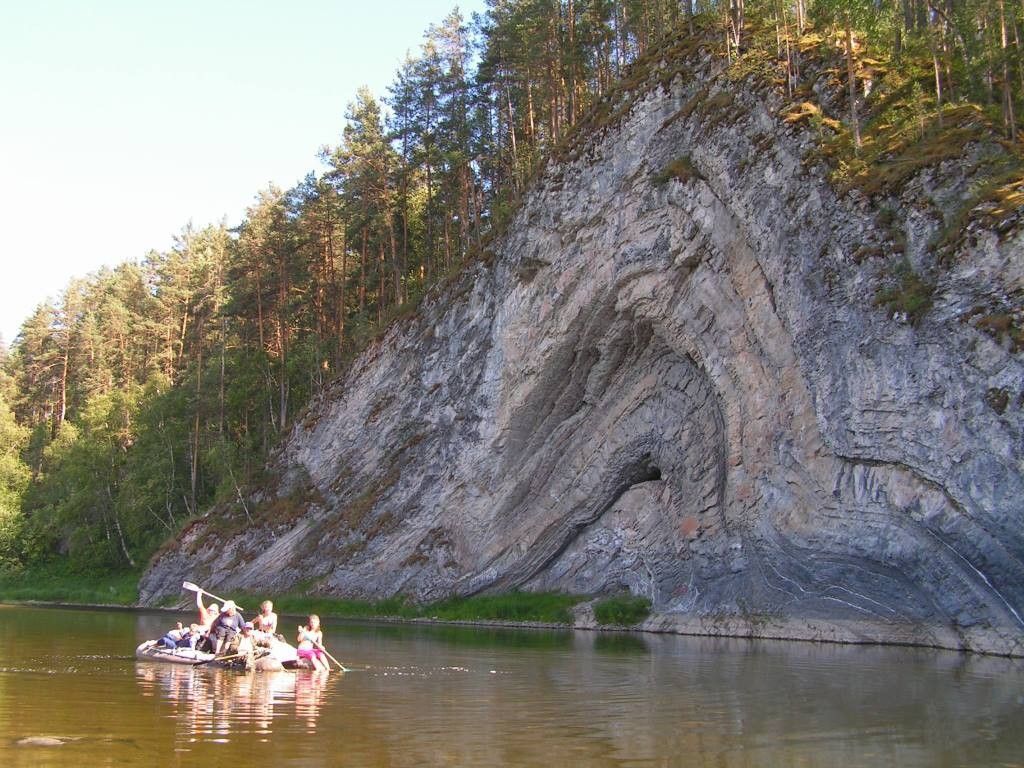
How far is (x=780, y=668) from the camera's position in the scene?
1986cm

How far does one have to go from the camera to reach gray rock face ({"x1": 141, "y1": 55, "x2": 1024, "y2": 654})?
23.9m

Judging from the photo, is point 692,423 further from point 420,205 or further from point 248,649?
point 420,205

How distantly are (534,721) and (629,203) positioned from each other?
25646 mm

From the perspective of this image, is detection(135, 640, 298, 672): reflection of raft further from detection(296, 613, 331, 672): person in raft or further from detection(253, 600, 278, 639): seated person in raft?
detection(253, 600, 278, 639): seated person in raft

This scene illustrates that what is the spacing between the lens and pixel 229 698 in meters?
16.2

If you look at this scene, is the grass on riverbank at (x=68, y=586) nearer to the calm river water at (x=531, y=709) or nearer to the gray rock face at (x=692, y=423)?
the gray rock face at (x=692, y=423)

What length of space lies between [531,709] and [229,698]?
5.13 m

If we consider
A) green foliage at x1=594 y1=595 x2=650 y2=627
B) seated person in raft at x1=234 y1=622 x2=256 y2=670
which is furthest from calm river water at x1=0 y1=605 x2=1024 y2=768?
green foliage at x1=594 y1=595 x2=650 y2=627

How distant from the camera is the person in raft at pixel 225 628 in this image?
22.0m

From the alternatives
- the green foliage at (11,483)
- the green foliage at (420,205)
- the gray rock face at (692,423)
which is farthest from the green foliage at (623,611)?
the green foliage at (11,483)

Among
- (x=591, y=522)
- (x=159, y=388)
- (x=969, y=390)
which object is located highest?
(x=159, y=388)

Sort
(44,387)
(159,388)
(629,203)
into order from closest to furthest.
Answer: (629,203)
(159,388)
(44,387)

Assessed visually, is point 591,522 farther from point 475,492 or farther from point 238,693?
point 238,693

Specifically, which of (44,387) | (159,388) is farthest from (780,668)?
(44,387)
